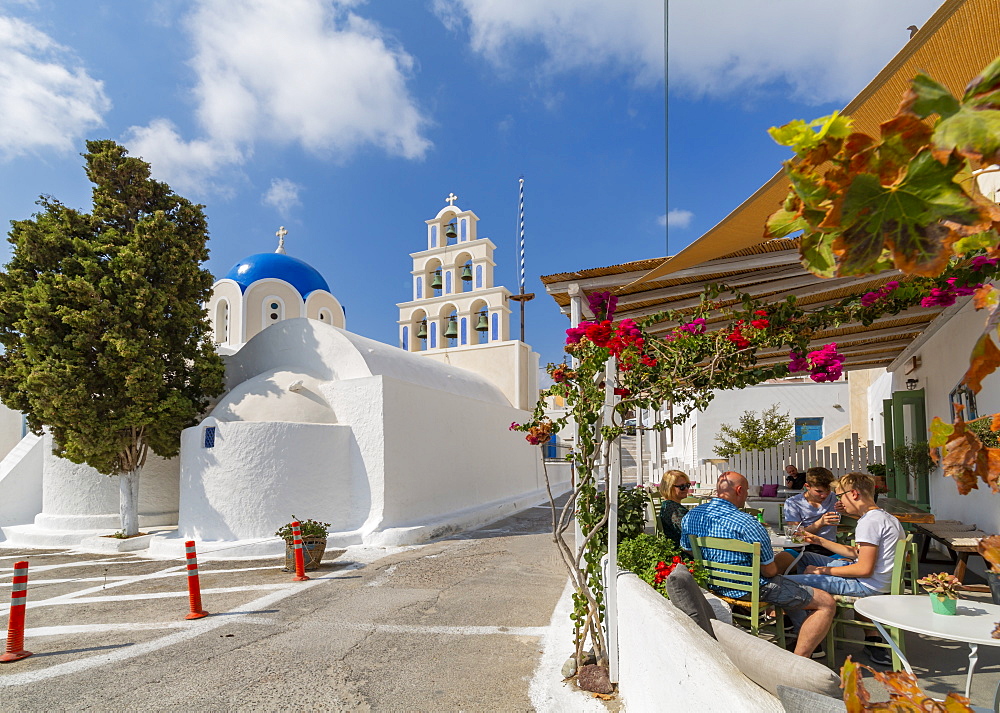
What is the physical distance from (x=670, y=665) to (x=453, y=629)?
12.4ft

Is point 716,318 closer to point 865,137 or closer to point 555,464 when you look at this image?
point 865,137

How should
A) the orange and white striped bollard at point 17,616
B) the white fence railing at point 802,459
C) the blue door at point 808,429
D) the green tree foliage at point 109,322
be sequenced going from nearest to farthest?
the orange and white striped bollard at point 17,616 → the green tree foliage at point 109,322 → the white fence railing at point 802,459 → the blue door at point 808,429

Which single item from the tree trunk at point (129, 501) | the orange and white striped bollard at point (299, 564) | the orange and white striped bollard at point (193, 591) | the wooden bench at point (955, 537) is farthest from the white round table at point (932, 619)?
the tree trunk at point (129, 501)

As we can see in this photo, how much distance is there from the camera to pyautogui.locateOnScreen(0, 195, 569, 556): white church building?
452 inches

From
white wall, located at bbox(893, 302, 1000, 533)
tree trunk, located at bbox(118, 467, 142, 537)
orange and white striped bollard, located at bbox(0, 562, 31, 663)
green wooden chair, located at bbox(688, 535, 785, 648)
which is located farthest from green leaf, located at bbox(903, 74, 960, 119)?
tree trunk, located at bbox(118, 467, 142, 537)

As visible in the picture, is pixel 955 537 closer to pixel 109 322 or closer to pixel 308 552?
pixel 308 552

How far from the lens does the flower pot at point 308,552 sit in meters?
9.41

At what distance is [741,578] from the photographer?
4191 millimetres

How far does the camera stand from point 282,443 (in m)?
11.5

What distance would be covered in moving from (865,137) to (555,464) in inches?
1002

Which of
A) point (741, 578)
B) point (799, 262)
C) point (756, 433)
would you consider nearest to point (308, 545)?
point (741, 578)

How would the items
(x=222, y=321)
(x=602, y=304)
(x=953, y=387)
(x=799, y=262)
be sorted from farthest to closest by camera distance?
(x=222, y=321) < (x=953, y=387) < (x=602, y=304) < (x=799, y=262)

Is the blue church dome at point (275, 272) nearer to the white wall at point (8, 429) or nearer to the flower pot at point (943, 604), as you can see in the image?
the white wall at point (8, 429)

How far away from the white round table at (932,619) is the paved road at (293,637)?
7.68 feet
